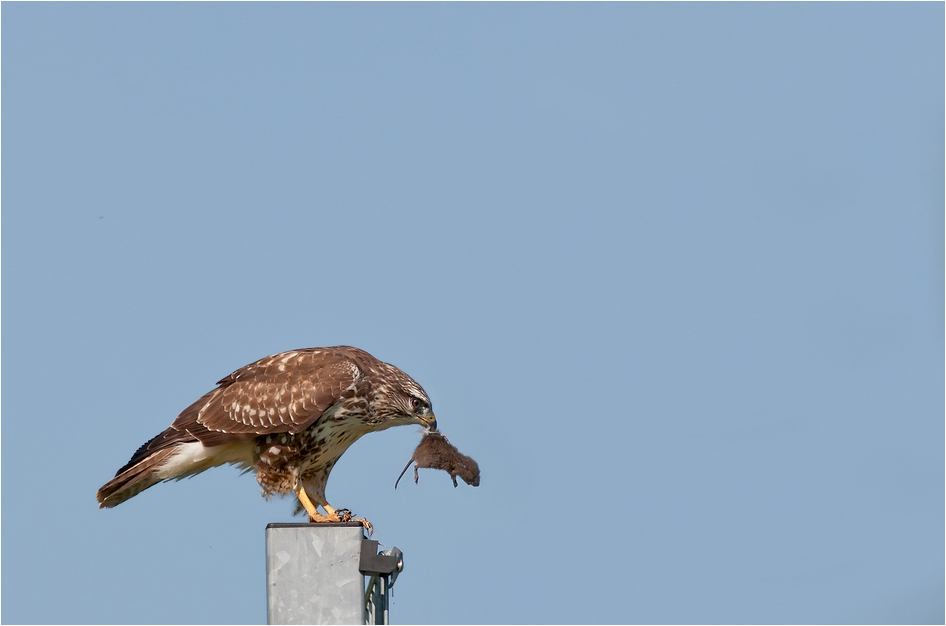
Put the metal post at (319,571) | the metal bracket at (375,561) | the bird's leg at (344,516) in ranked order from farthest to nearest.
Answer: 1. the bird's leg at (344,516)
2. the metal bracket at (375,561)
3. the metal post at (319,571)

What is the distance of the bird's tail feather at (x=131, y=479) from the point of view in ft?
30.6

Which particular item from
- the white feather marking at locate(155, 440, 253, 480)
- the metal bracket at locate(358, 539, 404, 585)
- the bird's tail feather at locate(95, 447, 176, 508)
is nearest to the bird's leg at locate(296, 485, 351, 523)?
the white feather marking at locate(155, 440, 253, 480)

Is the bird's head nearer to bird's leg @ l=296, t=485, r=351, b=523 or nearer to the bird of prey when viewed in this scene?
the bird of prey

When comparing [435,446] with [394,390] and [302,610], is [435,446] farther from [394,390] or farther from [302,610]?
[302,610]

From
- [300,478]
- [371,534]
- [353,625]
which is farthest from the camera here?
[300,478]

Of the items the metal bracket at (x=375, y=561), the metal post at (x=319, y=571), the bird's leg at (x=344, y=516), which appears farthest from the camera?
the bird's leg at (x=344, y=516)

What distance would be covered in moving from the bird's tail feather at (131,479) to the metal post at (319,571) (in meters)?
2.11

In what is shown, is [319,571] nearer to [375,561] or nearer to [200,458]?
[375,561]

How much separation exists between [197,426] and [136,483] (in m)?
0.63

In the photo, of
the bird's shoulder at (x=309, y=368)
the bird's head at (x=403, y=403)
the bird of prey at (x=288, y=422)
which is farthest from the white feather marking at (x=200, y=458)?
the bird's head at (x=403, y=403)

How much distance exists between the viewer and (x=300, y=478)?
30.5 ft

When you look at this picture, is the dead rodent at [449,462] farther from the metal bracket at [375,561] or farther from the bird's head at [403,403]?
the metal bracket at [375,561]

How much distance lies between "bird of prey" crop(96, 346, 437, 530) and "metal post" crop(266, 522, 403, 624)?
1.51m

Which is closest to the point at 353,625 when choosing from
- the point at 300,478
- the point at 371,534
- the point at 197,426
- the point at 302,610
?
the point at 302,610
